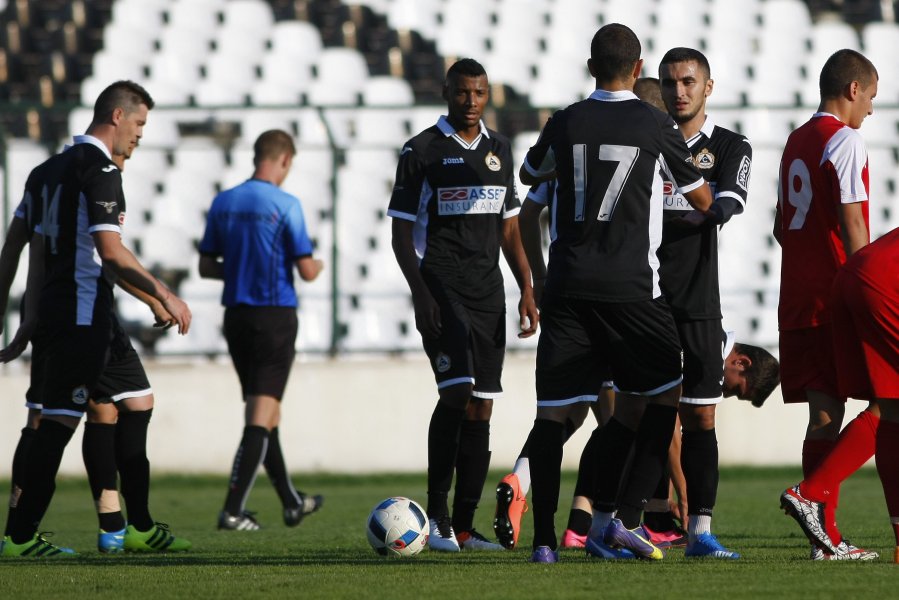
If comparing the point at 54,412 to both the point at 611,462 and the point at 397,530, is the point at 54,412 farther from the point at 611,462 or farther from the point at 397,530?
the point at 611,462

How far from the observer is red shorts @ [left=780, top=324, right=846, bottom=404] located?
560cm

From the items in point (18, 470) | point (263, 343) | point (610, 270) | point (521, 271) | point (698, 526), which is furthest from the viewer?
point (263, 343)

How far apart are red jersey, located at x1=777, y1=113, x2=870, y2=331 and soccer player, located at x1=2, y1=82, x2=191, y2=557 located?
2685 mm

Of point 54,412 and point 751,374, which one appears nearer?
point 54,412

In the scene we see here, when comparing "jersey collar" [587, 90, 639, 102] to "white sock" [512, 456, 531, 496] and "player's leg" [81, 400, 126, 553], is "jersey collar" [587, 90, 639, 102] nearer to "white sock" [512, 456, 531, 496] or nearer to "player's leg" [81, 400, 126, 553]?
"white sock" [512, 456, 531, 496]

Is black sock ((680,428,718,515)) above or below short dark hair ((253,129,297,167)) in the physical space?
below

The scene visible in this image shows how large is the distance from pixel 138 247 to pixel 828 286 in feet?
25.6

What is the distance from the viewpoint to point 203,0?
15211mm

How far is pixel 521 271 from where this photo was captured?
6.60 meters

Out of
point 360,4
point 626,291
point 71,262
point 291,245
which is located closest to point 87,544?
point 71,262

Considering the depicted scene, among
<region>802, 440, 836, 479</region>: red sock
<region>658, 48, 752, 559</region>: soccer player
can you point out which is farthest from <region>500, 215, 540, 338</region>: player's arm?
<region>802, 440, 836, 479</region>: red sock

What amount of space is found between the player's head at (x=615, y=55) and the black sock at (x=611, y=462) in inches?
54.4

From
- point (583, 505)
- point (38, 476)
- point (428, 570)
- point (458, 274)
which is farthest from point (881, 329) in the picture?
point (38, 476)

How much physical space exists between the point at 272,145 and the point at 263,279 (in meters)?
0.85
